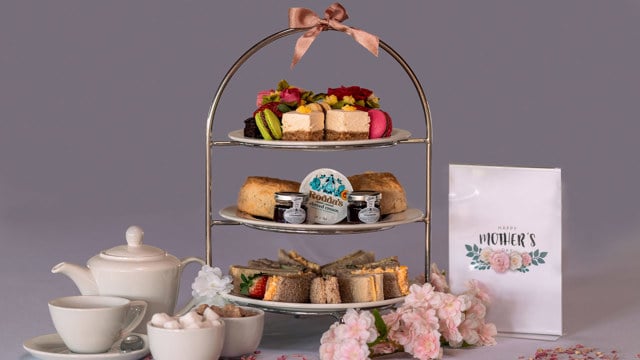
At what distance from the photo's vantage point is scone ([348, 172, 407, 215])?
6.67m

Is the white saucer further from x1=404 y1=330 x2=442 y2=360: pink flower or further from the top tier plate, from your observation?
x1=404 y1=330 x2=442 y2=360: pink flower

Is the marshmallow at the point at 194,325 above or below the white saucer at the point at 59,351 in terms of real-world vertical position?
above

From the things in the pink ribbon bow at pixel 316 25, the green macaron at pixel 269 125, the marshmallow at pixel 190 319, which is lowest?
the marshmallow at pixel 190 319

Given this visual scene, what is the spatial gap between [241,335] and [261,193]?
0.72 metres

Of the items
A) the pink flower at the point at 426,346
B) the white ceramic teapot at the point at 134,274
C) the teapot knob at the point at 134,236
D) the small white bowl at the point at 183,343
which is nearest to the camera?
the small white bowl at the point at 183,343

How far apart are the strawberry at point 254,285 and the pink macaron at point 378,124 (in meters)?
0.79

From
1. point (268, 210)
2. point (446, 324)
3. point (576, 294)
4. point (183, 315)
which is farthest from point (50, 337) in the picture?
point (576, 294)

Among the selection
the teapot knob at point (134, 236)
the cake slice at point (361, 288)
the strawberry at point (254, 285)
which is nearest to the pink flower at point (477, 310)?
the cake slice at point (361, 288)

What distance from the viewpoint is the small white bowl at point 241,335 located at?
20.2ft

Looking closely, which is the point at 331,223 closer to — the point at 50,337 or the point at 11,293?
the point at 50,337

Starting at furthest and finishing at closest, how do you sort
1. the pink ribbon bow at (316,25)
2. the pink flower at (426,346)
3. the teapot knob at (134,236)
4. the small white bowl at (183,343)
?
the pink ribbon bow at (316,25), the teapot knob at (134,236), the pink flower at (426,346), the small white bowl at (183,343)

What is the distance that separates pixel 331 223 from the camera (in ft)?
21.2

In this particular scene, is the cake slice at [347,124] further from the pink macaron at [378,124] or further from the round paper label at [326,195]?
the round paper label at [326,195]

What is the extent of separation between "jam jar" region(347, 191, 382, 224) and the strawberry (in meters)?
0.46
